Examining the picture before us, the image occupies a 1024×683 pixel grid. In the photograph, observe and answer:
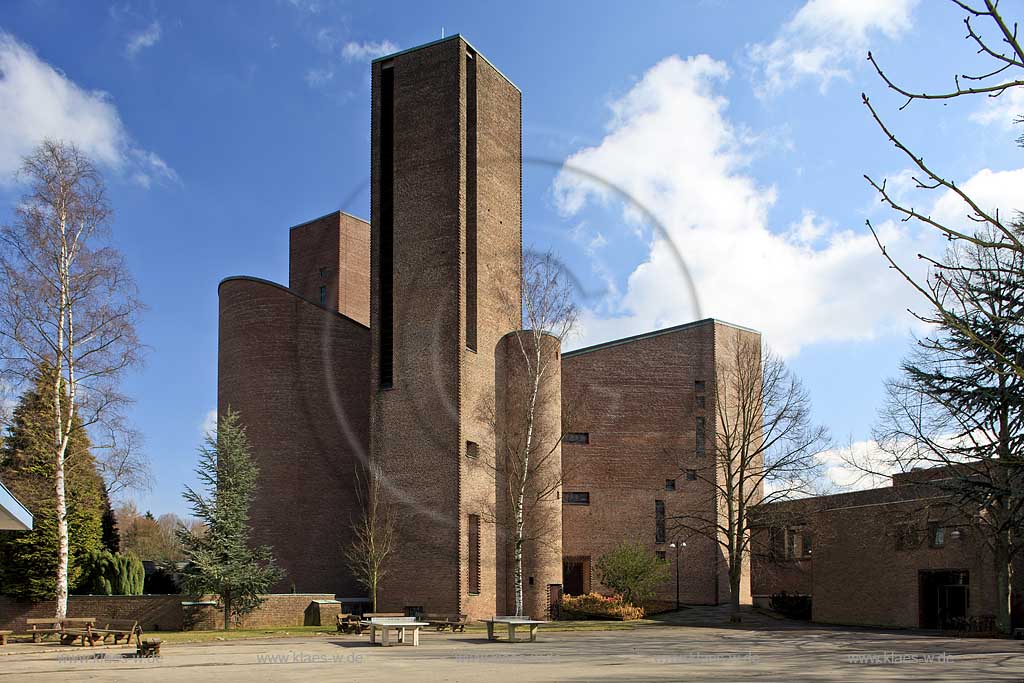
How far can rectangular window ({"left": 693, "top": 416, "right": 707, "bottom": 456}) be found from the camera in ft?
156

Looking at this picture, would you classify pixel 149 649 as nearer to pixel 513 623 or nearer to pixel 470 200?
pixel 513 623

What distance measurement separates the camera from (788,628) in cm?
3647

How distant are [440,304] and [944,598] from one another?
23.3 meters

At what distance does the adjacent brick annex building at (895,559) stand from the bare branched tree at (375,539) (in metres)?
Result: 16.7

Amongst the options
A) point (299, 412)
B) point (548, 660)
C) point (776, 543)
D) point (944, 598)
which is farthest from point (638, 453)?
point (548, 660)

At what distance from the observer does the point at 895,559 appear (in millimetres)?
39375

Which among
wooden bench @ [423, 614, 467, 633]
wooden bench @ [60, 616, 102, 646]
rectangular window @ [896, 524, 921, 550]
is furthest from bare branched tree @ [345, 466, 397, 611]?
rectangular window @ [896, 524, 921, 550]

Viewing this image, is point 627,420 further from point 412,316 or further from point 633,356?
point 412,316

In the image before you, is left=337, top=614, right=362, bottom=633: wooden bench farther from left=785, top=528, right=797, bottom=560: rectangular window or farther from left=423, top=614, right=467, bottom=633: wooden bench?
left=785, top=528, right=797, bottom=560: rectangular window

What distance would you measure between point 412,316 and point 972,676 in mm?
25292

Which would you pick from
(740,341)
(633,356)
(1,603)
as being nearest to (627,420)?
(633,356)

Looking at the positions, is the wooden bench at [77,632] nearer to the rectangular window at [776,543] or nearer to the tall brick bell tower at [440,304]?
the tall brick bell tower at [440,304]

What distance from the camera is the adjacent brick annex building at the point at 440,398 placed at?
3603 centimetres

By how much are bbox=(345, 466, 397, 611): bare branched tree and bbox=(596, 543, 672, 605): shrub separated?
1054 cm
